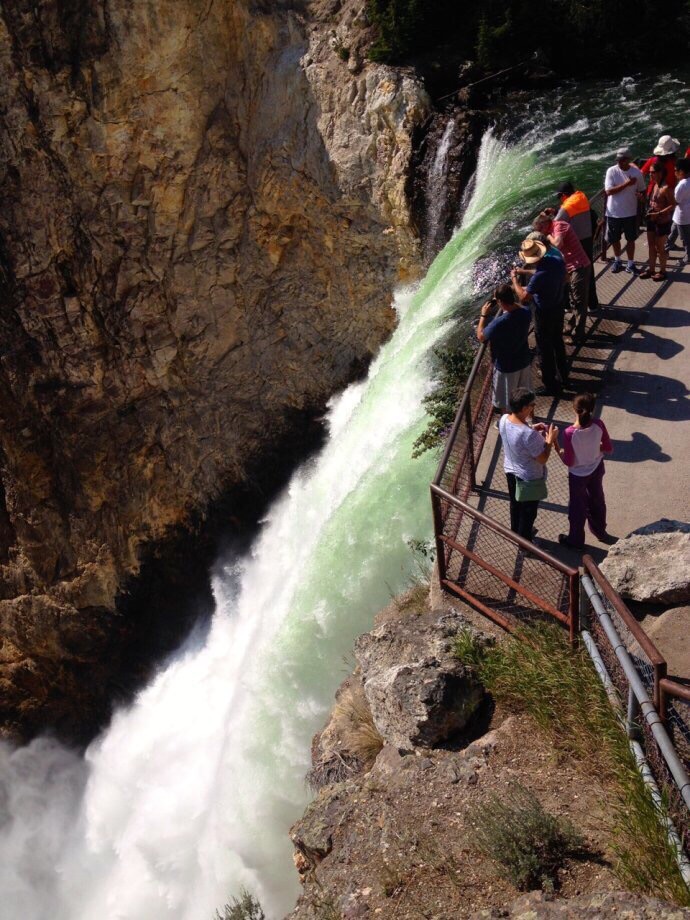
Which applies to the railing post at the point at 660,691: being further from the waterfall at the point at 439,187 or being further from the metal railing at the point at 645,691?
the waterfall at the point at 439,187

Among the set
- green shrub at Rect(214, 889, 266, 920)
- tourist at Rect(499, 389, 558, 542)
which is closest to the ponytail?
tourist at Rect(499, 389, 558, 542)

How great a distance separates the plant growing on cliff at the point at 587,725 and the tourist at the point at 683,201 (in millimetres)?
5585

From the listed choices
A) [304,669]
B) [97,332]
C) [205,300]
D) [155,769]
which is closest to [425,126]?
[205,300]

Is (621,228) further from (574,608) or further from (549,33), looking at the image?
(549,33)

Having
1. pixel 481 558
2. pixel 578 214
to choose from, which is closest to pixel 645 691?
pixel 481 558

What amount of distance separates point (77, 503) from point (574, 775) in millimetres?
16236

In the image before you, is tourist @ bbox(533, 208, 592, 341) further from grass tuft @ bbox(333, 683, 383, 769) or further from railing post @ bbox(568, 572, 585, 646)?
grass tuft @ bbox(333, 683, 383, 769)

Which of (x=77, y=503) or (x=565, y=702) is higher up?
(x=565, y=702)

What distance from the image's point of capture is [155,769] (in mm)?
12453

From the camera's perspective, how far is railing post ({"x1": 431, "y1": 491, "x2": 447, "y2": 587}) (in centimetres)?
621

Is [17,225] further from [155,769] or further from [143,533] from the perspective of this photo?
[155,769]

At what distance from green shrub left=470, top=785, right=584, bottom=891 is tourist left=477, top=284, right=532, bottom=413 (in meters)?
3.73

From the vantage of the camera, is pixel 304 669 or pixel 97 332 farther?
pixel 97 332

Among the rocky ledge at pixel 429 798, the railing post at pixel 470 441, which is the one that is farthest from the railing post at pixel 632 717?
the railing post at pixel 470 441
